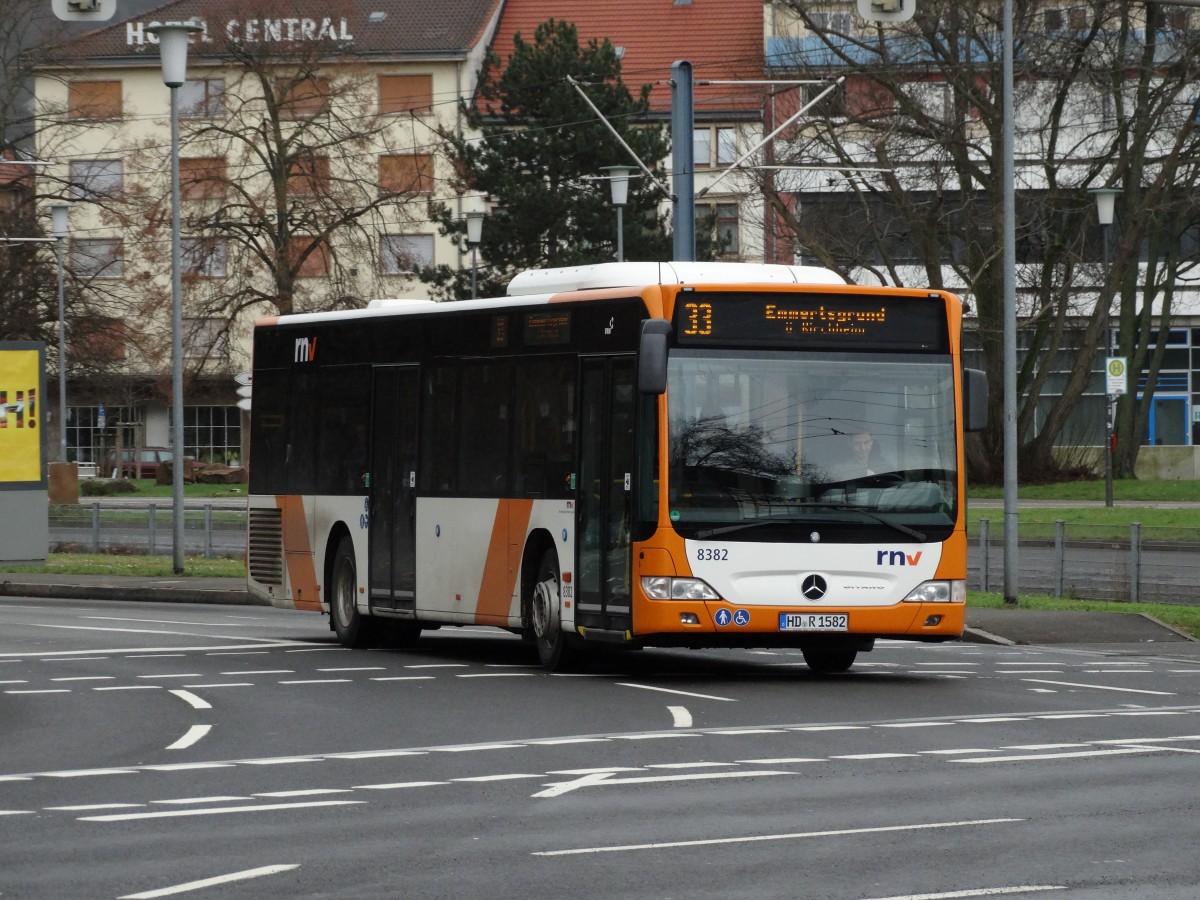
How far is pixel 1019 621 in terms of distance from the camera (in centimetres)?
2467

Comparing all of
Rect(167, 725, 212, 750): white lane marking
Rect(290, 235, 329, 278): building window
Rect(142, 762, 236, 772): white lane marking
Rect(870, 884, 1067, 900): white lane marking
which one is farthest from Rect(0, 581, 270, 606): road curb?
Rect(290, 235, 329, 278): building window

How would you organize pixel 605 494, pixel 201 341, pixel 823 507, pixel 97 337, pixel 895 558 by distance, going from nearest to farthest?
pixel 823 507 < pixel 895 558 < pixel 605 494 < pixel 97 337 < pixel 201 341

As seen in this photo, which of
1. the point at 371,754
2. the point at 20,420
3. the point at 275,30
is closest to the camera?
the point at 371,754

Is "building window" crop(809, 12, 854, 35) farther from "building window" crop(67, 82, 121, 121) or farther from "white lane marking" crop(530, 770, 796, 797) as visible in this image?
"white lane marking" crop(530, 770, 796, 797)

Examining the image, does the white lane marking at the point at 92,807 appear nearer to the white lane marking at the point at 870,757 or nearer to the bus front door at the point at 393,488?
the white lane marking at the point at 870,757

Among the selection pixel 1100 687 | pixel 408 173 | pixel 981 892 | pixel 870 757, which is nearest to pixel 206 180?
pixel 408 173

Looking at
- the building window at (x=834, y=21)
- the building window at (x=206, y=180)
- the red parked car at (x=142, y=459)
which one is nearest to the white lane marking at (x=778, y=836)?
the building window at (x=834, y=21)

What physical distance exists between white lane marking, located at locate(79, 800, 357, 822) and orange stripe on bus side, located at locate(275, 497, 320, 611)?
11.5 metres

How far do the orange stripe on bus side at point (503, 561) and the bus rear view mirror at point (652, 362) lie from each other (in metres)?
2.40

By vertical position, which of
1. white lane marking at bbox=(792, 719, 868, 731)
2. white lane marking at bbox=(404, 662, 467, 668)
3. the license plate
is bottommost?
white lane marking at bbox=(404, 662, 467, 668)

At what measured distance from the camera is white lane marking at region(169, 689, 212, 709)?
1584 centimetres

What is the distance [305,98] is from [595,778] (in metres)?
49.0

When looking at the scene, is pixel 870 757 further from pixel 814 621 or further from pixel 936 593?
pixel 936 593

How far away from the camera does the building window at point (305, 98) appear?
192ft
